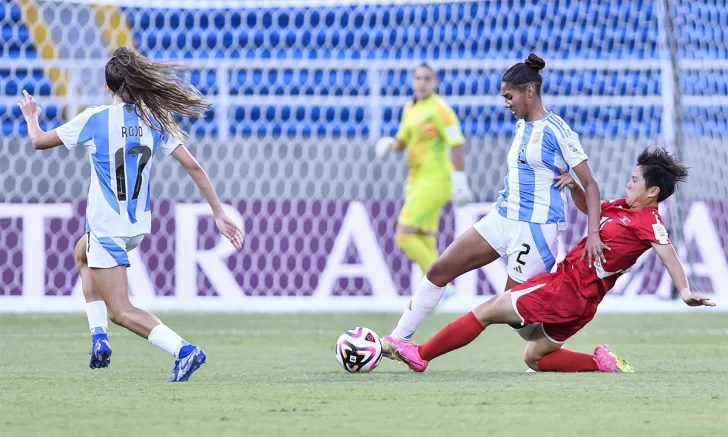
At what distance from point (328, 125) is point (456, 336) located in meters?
6.76

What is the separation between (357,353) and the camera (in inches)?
205

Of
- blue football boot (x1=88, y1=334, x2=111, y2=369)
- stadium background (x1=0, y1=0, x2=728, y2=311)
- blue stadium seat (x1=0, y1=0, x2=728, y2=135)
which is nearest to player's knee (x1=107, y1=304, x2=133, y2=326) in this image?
blue football boot (x1=88, y1=334, x2=111, y2=369)

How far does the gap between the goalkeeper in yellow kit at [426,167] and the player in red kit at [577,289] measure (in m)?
3.65

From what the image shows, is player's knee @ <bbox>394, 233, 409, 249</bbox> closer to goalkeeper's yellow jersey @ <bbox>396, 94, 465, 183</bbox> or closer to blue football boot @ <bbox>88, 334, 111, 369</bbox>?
goalkeeper's yellow jersey @ <bbox>396, 94, 465, 183</bbox>

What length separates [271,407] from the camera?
3.93m

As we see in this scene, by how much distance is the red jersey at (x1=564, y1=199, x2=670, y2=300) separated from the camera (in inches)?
204

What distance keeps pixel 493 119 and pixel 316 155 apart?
8.62 feet

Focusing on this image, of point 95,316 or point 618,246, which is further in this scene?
point 95,316

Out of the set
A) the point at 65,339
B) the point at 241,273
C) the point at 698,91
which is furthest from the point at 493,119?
the point at 65,339

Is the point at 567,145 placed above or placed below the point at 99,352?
above

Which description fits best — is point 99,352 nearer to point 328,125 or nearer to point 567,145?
point 567,145

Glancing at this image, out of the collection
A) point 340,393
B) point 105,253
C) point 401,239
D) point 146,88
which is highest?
point 146,88

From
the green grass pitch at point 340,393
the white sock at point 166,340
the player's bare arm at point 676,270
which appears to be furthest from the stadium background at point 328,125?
the player's bare arm at point 676,270

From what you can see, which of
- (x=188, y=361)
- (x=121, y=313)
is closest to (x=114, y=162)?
(x=121, y=313)
